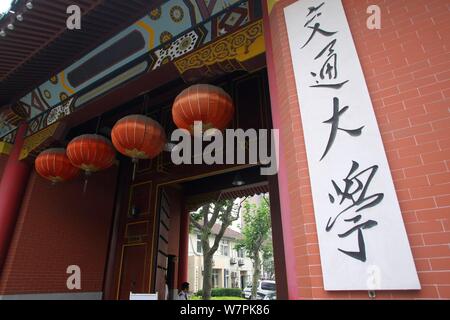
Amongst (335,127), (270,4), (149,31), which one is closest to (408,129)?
(335,127)

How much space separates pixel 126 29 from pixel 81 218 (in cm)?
397

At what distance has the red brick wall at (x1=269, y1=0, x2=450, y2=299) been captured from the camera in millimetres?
1338

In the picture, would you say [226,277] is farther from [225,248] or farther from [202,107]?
[202,107]

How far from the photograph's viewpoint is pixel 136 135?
3.13 meters

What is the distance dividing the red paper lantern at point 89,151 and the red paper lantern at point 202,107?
5.04 feet

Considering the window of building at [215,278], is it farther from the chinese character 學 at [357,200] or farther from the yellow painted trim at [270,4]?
the chinese character 學 at [357,200]

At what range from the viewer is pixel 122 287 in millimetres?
5273

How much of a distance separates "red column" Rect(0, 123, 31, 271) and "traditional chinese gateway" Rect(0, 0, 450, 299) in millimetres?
Answer: 26

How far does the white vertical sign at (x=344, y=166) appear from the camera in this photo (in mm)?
1365

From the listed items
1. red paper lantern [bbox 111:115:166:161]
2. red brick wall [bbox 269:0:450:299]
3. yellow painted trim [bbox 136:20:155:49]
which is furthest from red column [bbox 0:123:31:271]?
red brick wall [bbox 269:0:450:299]

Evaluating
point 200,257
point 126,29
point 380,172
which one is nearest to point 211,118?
point 380,172
